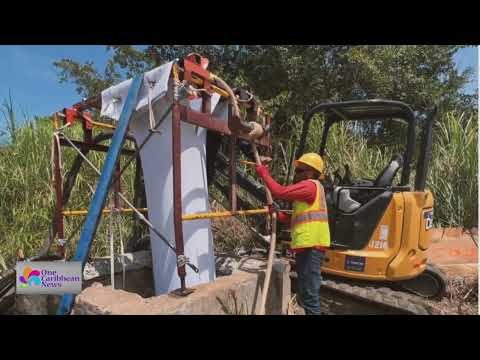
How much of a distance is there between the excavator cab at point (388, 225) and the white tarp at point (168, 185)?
163 cm

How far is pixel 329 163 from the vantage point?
7.20 metres

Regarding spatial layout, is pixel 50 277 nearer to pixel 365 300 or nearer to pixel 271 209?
pixel 271 209

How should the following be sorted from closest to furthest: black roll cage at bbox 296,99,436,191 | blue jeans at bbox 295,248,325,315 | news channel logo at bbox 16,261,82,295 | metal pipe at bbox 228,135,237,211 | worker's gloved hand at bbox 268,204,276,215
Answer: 1. news channel logo at bbox 16,261,82,295
2. blue jeans at bbox 295,248,325,315
3. metal pipe at bbox 228,135,237,211
4. worker's gloved hand at bbox 268,204,276,215
5. black roll cage at bbox 296,99,436,191

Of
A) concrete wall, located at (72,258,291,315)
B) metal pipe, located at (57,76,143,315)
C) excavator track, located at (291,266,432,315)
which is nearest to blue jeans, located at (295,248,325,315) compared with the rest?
concrete wall, located at (72,258,291,315)

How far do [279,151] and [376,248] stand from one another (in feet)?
15.6

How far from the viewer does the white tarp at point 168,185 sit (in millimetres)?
3264

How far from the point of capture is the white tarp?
10.7ft

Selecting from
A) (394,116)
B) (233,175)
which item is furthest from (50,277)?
(394,116)

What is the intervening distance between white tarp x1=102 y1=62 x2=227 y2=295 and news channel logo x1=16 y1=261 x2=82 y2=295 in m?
1.03

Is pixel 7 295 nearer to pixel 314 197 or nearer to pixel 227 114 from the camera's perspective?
pixel 227 114

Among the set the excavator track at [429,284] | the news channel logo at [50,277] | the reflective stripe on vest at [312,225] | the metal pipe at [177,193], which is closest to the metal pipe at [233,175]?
the reflective stripe on vest at [312,225]

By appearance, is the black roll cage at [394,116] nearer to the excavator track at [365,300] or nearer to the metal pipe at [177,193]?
the excavator track at [365,300]

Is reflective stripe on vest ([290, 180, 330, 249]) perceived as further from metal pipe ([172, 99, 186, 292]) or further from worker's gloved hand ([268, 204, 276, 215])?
metal pipe ([172, 99, 186, 292])

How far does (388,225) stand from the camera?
12.3ft
